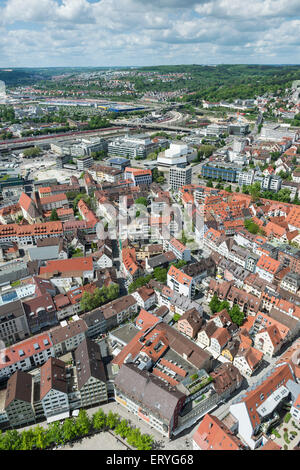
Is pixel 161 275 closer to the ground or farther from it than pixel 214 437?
farther from it

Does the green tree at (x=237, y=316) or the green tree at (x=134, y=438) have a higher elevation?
the green tree at (x=237, y=316)

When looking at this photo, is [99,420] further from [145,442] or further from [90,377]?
[145,442]

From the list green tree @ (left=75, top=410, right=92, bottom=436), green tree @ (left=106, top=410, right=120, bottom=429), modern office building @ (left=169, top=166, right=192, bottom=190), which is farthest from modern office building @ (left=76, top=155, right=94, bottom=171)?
green tree @ (left=106, top=410, right=120, bottom=429)

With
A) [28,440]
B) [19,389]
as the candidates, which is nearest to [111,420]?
[28,440]

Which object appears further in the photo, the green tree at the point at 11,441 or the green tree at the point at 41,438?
the green tree at the point at 41,438

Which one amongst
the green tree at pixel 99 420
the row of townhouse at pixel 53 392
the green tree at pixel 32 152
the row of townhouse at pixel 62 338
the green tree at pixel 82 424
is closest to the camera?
the green tree at pixel 82 424

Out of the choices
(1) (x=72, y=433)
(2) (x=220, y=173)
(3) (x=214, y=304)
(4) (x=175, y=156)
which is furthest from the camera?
(4) (x=175, y=156)

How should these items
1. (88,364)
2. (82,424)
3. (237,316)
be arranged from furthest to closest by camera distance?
(237,316)
(88,364)
(82,424)

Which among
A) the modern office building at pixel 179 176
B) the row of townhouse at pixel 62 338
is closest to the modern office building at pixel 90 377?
the row of townhouse at pixel 62 338

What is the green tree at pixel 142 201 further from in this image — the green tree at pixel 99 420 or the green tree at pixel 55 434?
the green tree at pixel 55 434

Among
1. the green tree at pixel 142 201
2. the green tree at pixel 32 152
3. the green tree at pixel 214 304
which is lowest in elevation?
the green tree at pixel 214 304

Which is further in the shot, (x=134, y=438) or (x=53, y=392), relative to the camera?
(x=53, y=392)

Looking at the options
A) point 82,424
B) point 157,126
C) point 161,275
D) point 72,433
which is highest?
point 157,126
